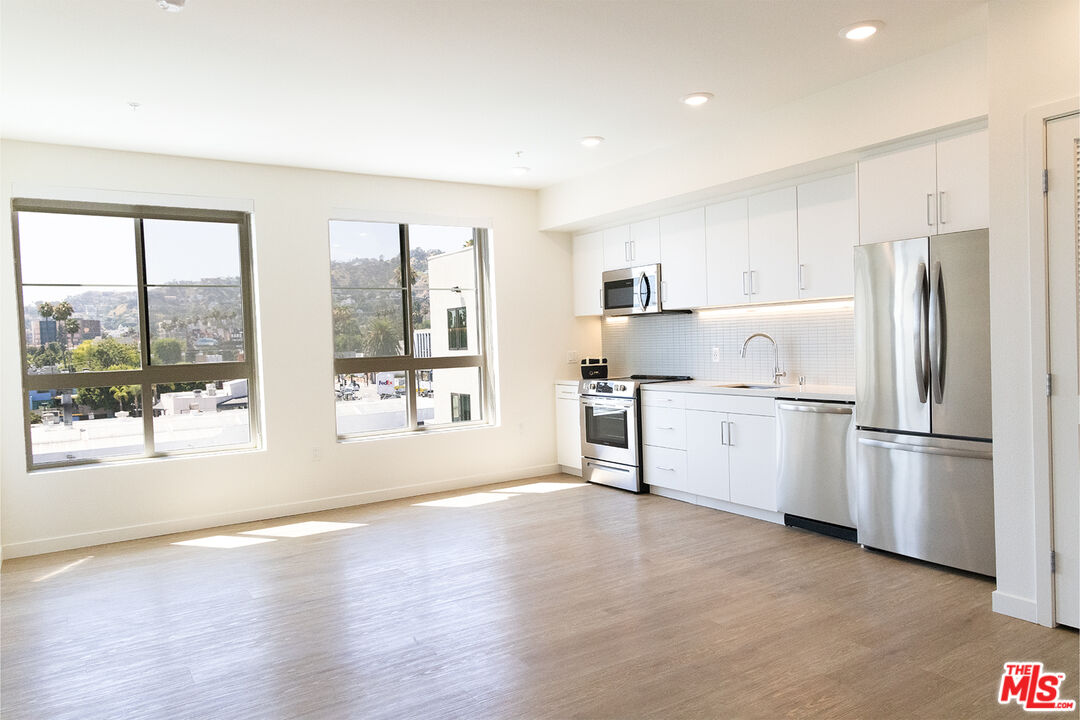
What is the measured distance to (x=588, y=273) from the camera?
267 inches

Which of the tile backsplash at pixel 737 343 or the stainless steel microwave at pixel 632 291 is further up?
the stainless steel microwave at pixel 632 291

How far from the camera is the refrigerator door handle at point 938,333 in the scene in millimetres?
3602

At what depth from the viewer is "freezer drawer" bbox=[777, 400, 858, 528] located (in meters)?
4.26

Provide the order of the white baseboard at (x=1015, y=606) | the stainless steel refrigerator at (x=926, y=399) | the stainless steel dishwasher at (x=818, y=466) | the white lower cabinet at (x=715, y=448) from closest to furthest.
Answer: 1. the white baseboard at (x=1015, y=606)
2. the stainless steel refrigerator at (x=926, y=399)
3. the stainless steel dishwasher at (x=818, y=466)
4. the white lower cabinet at (x=715, y=448)

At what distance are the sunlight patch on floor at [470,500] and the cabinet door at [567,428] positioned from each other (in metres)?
0.93

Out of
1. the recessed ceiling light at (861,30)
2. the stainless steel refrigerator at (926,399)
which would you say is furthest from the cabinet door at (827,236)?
the recessed ceiling light at (861,30)

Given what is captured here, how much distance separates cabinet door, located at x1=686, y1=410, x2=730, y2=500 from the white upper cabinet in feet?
5.73

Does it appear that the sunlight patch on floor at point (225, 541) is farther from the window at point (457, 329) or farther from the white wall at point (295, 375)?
the window at point (457, 329)

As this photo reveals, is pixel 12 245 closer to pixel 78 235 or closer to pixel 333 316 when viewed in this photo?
pixel 78 235

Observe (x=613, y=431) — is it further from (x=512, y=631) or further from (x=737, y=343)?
(x=512, y=631)

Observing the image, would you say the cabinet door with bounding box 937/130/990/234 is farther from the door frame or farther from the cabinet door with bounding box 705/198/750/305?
the cabinet door with bounding box 705/198/750/305

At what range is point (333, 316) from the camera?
5.79 metres

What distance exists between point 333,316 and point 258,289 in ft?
2.09

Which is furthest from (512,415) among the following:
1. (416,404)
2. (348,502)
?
(348,502)
